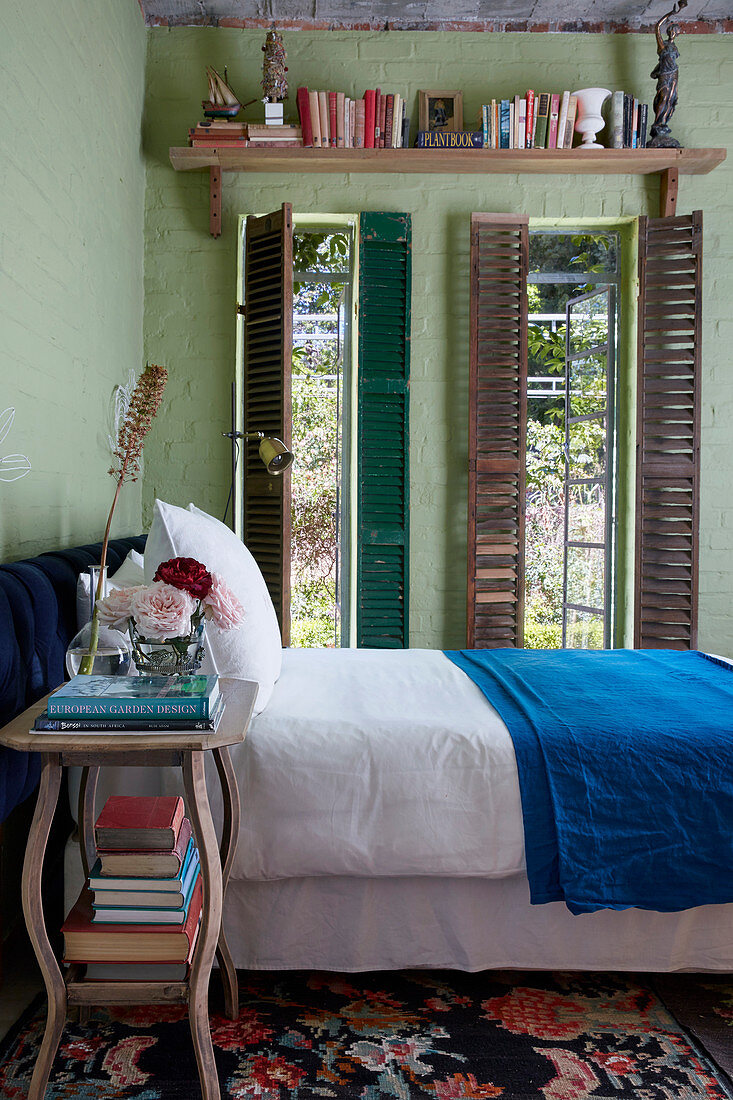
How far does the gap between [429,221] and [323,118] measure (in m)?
0.61

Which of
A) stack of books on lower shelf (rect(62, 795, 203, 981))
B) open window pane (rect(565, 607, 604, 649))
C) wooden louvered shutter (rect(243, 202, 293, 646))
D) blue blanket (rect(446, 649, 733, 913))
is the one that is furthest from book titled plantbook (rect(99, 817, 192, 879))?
open window pane (rect(565, 607, 604, 649))

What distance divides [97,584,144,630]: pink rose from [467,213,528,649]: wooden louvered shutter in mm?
2184

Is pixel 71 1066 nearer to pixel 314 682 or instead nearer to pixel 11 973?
pixel 11 973

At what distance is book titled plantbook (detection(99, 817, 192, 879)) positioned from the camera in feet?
4.80

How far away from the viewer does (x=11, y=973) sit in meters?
1.80

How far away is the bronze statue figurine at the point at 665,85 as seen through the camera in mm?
3376

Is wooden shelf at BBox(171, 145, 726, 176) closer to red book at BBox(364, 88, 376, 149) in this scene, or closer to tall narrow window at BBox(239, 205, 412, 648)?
red book at BBox(364, 88, 376, 149)

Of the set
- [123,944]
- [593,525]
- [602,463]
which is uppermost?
[602,463]

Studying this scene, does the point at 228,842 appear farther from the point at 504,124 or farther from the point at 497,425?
the point at 504,124

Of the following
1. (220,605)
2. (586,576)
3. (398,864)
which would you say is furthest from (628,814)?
(586,576)

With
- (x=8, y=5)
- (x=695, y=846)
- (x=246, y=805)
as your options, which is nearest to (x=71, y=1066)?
(x=246, y=805)

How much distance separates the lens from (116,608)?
4.74ft

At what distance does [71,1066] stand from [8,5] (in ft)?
7.64

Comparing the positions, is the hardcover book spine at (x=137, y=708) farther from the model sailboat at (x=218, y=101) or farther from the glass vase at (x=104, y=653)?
the model sailboat at (x=218, y=101)
